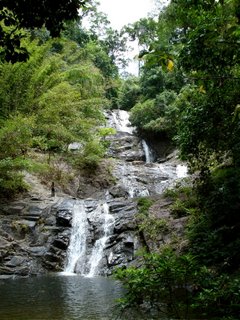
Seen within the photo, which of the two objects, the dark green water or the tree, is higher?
the tree

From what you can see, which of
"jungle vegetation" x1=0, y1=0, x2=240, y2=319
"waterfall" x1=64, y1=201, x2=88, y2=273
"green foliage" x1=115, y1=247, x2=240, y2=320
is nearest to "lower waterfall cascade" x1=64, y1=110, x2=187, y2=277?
"waterfall" x1=64, y1=201, x2=88, y2=273

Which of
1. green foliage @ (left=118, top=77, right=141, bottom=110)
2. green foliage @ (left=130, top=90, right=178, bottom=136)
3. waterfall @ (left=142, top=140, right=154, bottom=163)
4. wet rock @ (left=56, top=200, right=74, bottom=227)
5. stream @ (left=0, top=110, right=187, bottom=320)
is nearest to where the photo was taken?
stream @ (left=0, top=110, right=187, bottom=320)

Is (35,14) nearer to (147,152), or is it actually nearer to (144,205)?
(144,205)

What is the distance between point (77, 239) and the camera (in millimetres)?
12805

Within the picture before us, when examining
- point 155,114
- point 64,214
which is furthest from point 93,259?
point 155,114

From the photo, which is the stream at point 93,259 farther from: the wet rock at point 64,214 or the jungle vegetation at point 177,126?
the jungle vegetation at point 177,126

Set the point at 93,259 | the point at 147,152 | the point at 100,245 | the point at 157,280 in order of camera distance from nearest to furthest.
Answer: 1. the point at 157,280
2. the point at 93,259
3. the point at 100,245
4. the point at 147,152

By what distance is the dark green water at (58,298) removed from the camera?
6027mm

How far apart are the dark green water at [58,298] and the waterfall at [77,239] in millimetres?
1728

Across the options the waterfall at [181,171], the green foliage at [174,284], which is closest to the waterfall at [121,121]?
the waterfall at [181,171]

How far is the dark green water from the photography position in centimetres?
603

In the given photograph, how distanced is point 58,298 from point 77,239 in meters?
5.50

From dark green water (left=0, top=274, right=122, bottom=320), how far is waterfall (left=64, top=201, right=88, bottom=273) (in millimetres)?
1728

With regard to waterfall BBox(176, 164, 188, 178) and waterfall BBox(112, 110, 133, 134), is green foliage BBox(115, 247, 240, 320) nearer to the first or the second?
waterfall BBox(176, 164, 188, 178)
